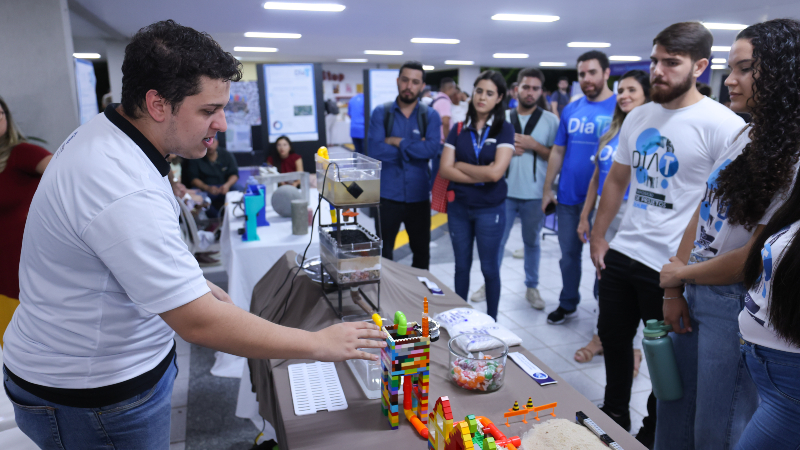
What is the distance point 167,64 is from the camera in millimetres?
960

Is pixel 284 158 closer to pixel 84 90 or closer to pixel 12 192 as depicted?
pixel 84 90

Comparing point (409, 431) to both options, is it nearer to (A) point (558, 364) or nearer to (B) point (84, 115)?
(A) point (558, 364)

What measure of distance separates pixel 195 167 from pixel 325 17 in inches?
84.6

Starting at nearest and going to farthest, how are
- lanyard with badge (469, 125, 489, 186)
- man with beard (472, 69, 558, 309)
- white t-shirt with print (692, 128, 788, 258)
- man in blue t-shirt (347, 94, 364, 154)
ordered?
white t-shirt with print (692, 128, 788, 258), lanyard with badge (469, 125, 489, 186), man with beard (472, 69, 558, 309), man in blue t-shirt (347, 94, 364, 154)

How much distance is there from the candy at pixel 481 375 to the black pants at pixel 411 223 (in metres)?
1.96

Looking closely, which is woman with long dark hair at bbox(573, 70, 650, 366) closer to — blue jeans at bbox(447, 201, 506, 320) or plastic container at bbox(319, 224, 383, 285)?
blue jeans at bbox(447, 201, 506, 320)

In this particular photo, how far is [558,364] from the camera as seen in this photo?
295cm

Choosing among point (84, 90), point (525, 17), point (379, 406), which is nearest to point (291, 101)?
point (84, 90)

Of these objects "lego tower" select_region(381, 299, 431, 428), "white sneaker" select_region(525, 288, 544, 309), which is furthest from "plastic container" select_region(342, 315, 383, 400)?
"white sneaker" select_region(525, 288, 544, 309)

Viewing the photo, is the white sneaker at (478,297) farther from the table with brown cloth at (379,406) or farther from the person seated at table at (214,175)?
the person seated at table at (214,175)

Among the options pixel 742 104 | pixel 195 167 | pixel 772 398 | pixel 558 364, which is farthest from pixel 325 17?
pixel 772 398

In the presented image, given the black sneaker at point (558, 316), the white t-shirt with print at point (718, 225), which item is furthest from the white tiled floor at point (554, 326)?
the white t-shirt with print at point (718, 225)

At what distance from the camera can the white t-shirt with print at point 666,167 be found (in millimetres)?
1759

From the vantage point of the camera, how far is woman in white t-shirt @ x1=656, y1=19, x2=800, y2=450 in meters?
1.23
